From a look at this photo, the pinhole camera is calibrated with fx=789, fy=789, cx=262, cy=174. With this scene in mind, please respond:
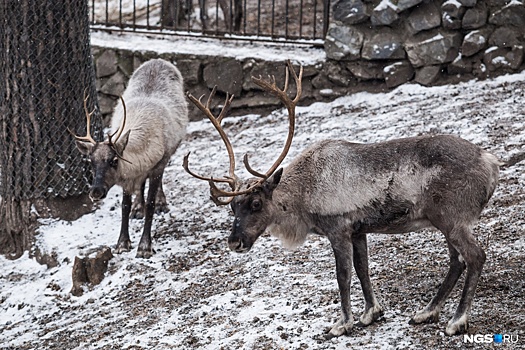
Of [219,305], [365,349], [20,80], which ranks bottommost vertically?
[219,305]

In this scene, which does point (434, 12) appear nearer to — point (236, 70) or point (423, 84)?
point (423, 84)

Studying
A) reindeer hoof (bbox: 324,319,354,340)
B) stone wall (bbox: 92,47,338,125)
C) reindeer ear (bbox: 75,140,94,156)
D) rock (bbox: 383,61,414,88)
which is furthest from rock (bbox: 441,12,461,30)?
reindeer hoof (bbox: 324,319,354,340)

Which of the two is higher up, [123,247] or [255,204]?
[255,204]

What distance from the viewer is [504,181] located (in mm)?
6801

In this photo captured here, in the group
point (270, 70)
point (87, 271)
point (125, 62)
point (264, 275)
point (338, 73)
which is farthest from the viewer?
point (125, 62)

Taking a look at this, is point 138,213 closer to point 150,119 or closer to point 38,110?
point 150,119

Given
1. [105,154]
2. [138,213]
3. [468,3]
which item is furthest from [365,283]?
[468,3]

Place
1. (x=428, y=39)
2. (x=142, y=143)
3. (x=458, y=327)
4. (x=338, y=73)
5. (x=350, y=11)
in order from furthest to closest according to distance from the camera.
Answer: (x=338, y=73)
(x=350, y=11)
(x=428, y=39)
(x=142, y=143)
(x=458, y=327)

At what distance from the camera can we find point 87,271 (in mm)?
6660

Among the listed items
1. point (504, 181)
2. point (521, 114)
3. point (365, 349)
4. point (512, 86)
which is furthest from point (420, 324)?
point (512, 86)

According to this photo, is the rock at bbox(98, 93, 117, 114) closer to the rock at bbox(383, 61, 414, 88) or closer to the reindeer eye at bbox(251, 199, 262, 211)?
the rock at bbox(383, 61, 414, 88)

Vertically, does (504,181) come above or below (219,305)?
above

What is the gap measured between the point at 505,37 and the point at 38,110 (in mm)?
5174

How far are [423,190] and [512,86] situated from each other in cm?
459
